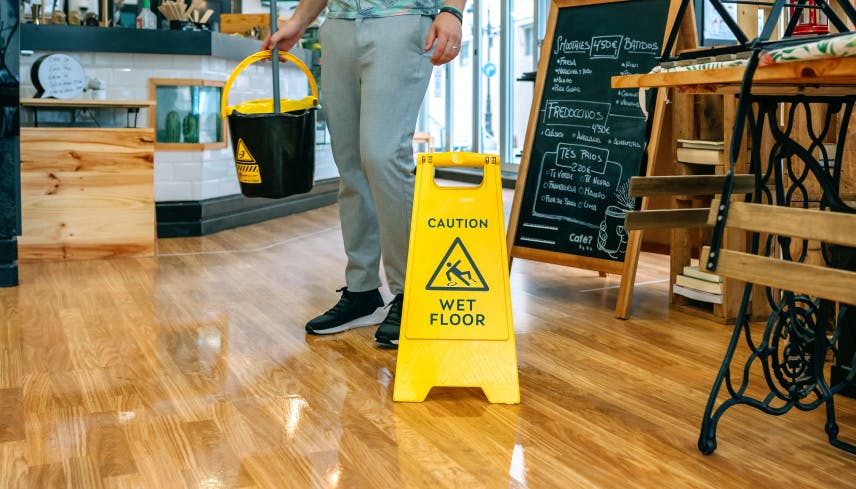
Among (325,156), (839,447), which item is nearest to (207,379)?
(839,447)

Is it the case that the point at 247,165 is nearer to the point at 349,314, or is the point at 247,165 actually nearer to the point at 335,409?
the point at 349,314

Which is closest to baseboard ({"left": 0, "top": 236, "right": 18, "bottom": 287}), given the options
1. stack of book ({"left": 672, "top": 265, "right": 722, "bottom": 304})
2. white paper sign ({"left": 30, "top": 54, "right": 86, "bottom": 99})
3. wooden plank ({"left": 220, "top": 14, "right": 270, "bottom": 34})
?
white paper sign ({"left": 30, "top": 54, "right": 86, "bottom": 99})

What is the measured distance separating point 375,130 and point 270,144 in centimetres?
31

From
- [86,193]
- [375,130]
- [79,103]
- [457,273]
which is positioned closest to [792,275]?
[457,273]

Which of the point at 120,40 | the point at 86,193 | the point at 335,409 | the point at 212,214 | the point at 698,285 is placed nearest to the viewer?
the point at 335,409

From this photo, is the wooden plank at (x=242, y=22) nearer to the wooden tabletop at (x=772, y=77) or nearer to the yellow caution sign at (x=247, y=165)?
the yellow caution sign at (x=247, y=165)

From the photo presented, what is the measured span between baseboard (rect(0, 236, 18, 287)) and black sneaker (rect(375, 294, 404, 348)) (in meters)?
1.56

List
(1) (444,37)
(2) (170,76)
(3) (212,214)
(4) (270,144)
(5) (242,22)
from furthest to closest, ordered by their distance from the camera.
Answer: (5) (242,22)
(3) (212,214)
(2) (170,76)
(4) (270,144)
(1) (444,37)

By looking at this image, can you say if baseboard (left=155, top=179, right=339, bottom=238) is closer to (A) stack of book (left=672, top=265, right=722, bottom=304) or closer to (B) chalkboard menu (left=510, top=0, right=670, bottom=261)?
(B) chalkboard menu (left=510, top=0, right=670, bottom=261)

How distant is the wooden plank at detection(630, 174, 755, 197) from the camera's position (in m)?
1.70

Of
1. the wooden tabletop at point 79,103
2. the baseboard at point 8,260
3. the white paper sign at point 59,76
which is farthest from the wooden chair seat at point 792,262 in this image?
the white paper sign at point 59,76

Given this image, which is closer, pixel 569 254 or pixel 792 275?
pixel 792 275

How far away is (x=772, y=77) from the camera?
1.46m

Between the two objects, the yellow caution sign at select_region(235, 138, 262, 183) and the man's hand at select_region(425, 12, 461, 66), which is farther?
the yellow caution sign at select_region(235, 138, 262, 183)
